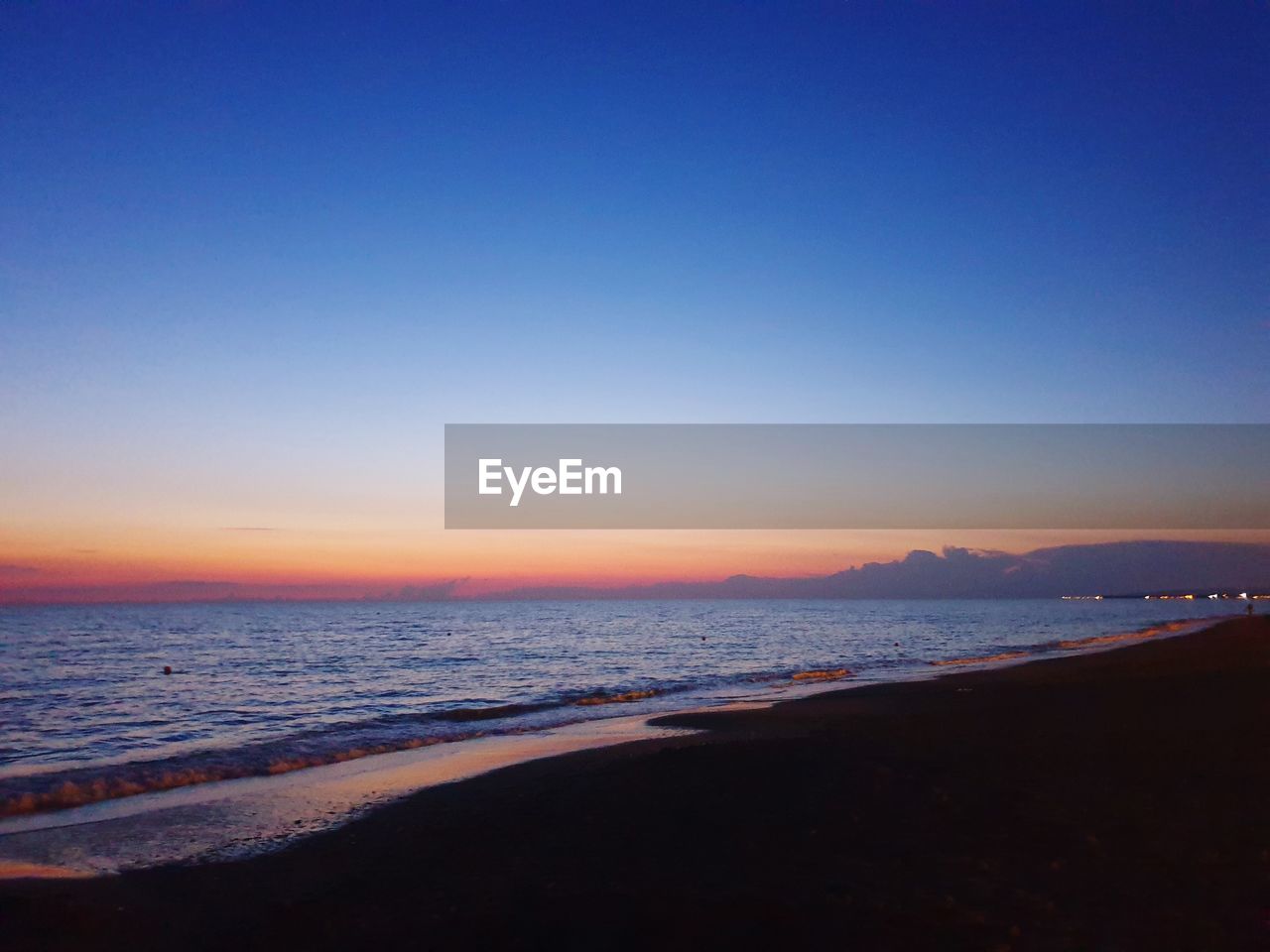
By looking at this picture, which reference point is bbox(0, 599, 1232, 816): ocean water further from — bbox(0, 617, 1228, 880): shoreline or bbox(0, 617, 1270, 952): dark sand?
bbox(0, 617, 1270, 952): dark sand

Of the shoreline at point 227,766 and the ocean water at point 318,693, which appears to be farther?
the ocean water at point 318,693

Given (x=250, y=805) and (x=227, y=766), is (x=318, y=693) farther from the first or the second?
(x=250, y=805)

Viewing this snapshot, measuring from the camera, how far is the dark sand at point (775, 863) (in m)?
7.29

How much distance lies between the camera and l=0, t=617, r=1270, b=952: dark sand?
7289 millimetres

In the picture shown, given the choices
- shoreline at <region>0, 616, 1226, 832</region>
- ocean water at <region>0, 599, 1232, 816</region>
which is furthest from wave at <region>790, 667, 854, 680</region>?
shoreline at <region>0, 616, 1226, 832</region>

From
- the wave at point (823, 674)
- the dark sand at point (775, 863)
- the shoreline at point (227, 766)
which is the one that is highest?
the dark sand at point (775, 863)

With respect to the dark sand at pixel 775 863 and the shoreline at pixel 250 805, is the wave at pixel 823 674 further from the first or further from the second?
the dark sand at pixel 775 863

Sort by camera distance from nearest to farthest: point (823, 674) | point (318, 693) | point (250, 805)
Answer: point (250, 805), point (318, 693), point (823, 674)

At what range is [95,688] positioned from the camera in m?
38.8

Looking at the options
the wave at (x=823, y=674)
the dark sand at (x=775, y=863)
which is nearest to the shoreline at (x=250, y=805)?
the dark sand at (x=775, y=863)

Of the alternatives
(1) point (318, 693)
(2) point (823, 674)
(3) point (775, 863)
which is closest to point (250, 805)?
(3) point (775, 863)

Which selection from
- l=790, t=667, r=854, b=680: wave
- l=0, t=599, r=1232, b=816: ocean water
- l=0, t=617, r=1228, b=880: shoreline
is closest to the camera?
l=0, t=617, r=1228, b=880: shoreline

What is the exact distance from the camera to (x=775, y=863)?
8.98 metres

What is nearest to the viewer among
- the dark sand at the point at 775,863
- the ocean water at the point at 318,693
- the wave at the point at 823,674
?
the dark sand at the point at 775,863
